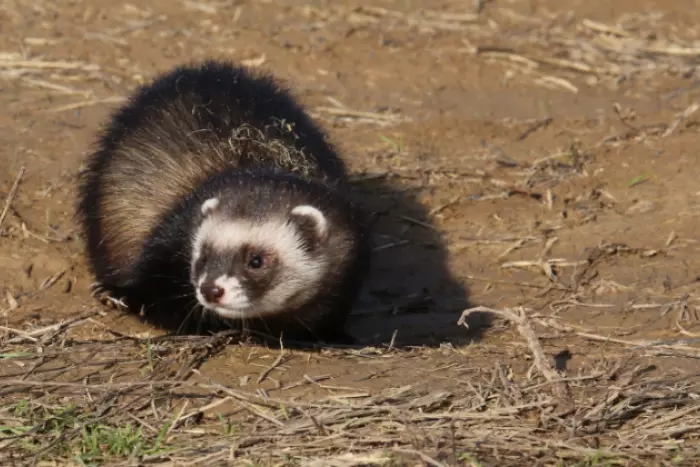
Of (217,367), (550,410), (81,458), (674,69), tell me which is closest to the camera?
(81,458)

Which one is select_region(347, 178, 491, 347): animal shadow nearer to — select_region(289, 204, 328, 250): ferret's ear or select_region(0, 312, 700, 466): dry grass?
select_region(289, 204, 328, 250): ferret's ear

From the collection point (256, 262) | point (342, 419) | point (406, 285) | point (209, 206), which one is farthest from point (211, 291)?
point (406, 285)

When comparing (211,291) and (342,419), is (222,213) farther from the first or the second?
(342,419)

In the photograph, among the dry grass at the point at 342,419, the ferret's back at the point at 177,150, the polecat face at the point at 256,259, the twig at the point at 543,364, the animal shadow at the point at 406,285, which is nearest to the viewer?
the dry grass at the point at 342,419

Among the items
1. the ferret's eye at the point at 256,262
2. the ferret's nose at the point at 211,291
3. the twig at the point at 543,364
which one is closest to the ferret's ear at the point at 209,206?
the ferret's eye at the point at 256,262

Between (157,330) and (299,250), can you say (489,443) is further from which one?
(157,330)

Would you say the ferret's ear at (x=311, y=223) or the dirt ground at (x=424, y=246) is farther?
the ferret's ear at (x=311, y=223)

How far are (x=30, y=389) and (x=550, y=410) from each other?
2.30 m

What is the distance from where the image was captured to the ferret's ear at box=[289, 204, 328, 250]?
5746 millimetres

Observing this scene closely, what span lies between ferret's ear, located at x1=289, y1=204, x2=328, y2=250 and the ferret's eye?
26 cm

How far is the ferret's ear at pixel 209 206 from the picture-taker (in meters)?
5.67

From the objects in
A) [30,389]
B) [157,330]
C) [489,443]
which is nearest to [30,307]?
[157,330]

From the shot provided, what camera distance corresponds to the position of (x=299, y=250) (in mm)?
5809

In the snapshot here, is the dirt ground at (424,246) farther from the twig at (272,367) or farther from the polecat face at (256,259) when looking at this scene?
the polecat face at (256,259)
